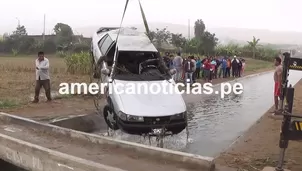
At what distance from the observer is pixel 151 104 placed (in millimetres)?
7730

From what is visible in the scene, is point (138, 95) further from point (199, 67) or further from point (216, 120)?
point (199, 67)

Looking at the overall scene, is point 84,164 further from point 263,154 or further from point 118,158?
point 263,154

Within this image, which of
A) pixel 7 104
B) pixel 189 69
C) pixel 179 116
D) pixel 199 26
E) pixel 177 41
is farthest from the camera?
pixel 199 26

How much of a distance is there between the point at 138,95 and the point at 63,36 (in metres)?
41.2

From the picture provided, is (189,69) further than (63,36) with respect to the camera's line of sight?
No

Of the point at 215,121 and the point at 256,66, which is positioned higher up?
the point at 215,121

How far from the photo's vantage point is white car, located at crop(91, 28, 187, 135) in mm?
7375

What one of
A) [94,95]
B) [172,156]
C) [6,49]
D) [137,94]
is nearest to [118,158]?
[172,156]

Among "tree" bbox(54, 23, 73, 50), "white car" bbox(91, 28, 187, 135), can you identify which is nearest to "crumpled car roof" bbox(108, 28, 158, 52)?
"white car" bbox(91, 28, 187, 135)

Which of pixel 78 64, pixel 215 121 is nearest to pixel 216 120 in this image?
pixel 215 121

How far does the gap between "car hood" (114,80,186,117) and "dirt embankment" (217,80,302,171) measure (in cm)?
149

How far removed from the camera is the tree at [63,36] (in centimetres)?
4328

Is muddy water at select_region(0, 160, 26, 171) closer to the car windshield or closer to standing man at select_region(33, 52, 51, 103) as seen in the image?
the car windshield

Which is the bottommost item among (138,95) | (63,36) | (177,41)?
(138,95)
